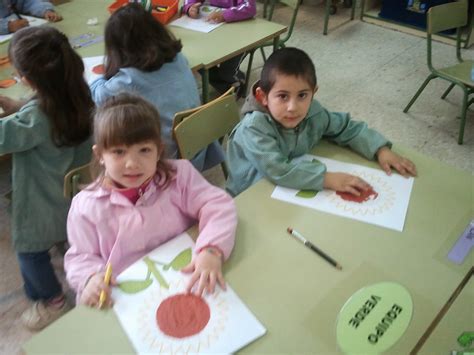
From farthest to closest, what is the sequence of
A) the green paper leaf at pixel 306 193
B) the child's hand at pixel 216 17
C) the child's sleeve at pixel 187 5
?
1. the child's sleeve at pixel 187 5
2. the child's hand at pixel 216 17
3. the green paper leaf at pixel 306 193

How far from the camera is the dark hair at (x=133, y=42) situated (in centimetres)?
179

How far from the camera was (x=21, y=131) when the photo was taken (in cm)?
145

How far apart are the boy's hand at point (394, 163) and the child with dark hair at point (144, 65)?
2.87ft

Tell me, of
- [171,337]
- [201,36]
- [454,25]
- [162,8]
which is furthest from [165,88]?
[454,25]

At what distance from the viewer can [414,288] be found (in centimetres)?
97

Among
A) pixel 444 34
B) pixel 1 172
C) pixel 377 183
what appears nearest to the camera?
pixel 377 183

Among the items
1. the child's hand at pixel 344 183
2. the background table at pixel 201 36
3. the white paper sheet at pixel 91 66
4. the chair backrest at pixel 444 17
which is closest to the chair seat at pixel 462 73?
the chair backrest at pixel 444 17

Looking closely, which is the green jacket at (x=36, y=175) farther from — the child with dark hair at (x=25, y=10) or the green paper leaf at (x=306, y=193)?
the child with dark hair at (x=25, y=10)

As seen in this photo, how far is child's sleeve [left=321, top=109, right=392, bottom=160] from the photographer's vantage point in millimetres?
1385

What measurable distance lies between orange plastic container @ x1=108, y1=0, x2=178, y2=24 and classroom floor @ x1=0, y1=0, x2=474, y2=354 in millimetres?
990

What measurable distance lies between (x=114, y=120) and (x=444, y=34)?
4.08m

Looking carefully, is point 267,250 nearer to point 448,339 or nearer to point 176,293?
point 176,293

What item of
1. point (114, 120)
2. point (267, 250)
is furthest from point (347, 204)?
point (114, 120)

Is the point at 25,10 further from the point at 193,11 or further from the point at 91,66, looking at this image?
the point at 193,11
